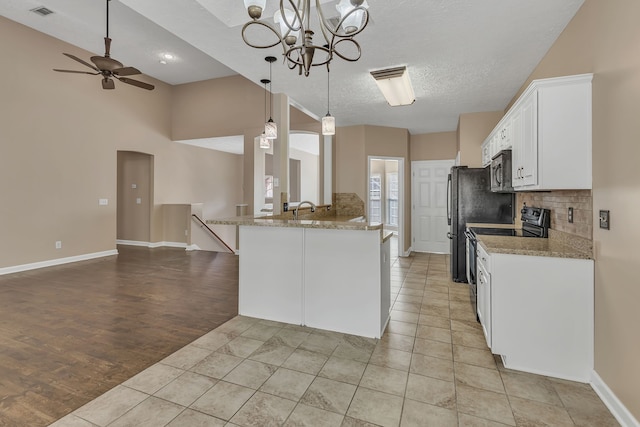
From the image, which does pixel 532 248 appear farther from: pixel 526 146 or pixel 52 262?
pixel 52 262

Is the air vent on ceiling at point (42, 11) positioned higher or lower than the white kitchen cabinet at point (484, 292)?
higher

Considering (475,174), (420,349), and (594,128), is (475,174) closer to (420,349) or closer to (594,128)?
(594,128)

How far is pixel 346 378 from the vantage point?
6.65 feet

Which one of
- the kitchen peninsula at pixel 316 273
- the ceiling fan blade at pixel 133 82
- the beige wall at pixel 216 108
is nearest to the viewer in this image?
the kitchen peninsula at pixel 316 273

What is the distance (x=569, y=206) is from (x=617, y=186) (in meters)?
0.73

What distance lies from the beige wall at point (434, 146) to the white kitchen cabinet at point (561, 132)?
4.29 meters

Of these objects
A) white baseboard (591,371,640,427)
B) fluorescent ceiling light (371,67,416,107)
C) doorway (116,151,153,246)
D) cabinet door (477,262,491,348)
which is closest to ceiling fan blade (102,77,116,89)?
doorway (116,151,153,246)

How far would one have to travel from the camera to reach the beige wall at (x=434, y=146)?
6.38 meters

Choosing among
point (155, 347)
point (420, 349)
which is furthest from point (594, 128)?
point (155, 347)

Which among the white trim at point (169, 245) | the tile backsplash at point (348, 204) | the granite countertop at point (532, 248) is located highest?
the tile backsplash at point (348, 204)

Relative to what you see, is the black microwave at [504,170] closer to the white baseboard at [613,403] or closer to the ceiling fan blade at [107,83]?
the white baseboard at [613,403]

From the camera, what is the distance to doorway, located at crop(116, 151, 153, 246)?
7.18m

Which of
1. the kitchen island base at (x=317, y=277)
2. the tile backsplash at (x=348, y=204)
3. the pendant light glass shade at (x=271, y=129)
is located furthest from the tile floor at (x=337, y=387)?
the tile backsplash at (x=348, y=204)

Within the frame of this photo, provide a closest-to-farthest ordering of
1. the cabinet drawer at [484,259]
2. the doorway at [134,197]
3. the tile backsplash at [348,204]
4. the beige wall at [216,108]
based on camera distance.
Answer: the cabinet drawer at [484,259], the tile backsplash at [348,204], the beige wall at [216,108], the doorway at [134,197]
